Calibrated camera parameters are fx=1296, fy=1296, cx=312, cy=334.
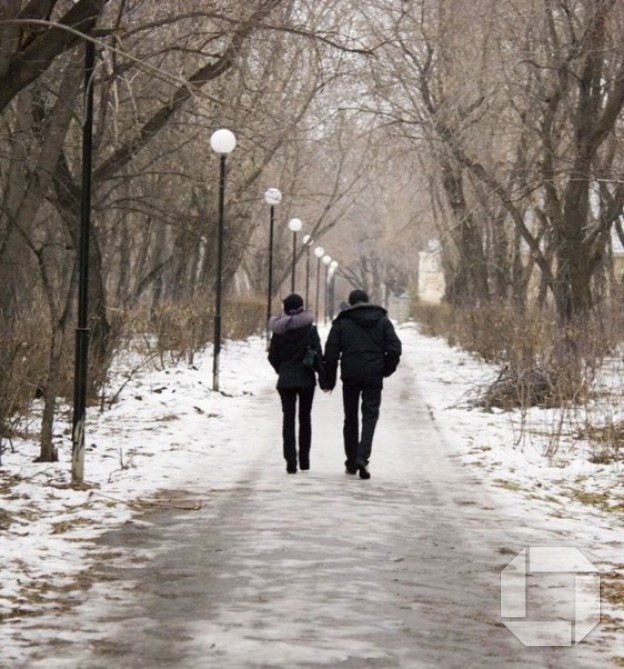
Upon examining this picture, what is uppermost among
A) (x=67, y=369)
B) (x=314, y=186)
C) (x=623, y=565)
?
(x=314, y=186)

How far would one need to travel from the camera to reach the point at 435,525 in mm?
9539

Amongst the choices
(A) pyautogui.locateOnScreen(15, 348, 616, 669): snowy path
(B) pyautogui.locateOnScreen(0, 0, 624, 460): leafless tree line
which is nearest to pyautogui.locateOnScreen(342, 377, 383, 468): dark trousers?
(A) pyautogui.locateOnScreen(15, 348, 616, 669): snowy path

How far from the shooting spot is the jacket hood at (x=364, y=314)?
12.1m

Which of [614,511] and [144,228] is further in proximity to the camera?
[144,228]

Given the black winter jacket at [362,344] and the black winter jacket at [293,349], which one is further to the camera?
the black winter jacket at [293,349]

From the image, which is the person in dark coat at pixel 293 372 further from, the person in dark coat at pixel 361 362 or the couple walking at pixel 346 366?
the person in dark coat at pixel 361 362

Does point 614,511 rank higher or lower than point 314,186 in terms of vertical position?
lower

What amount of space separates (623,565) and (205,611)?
9.80ft

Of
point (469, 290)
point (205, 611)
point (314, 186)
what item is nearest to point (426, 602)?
point (205, 611)

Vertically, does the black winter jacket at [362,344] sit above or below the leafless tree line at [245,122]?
below

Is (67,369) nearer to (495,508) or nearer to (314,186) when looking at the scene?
(495,508)

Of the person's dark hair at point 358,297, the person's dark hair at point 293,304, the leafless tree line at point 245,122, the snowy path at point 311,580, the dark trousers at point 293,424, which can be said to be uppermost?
the leafless tree line at point 245,122

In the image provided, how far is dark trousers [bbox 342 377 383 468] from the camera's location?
12.0 meters

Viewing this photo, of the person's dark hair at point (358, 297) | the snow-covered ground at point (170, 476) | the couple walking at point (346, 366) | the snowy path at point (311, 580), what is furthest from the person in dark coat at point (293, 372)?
the snow-covered ground at point (170, 476)
